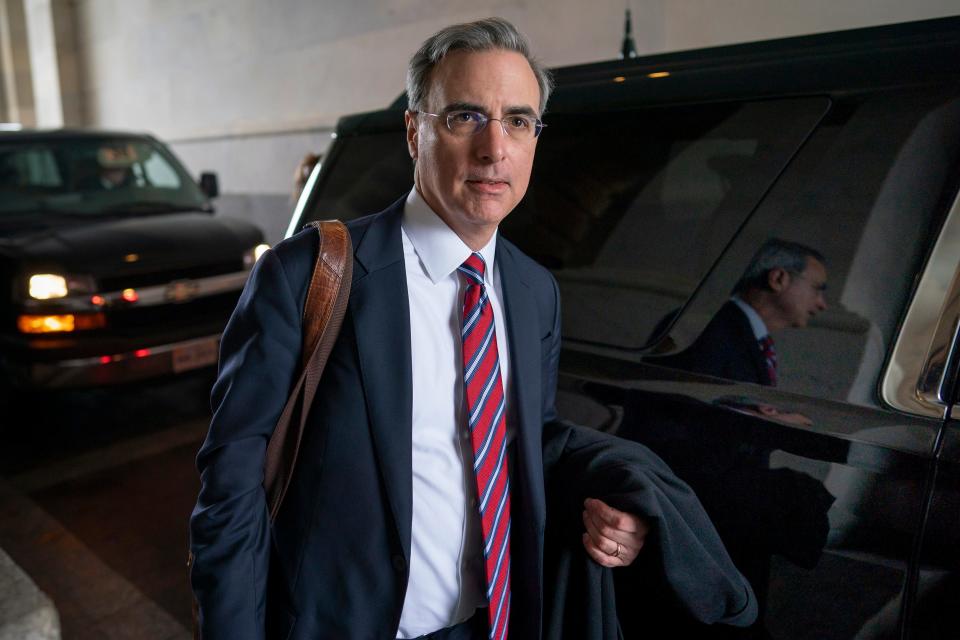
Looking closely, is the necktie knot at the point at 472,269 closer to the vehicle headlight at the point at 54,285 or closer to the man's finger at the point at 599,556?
the man's finger at the point at 599,556

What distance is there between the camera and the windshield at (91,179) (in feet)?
16.4

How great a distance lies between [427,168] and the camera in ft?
4.38

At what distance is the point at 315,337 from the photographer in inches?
47.9

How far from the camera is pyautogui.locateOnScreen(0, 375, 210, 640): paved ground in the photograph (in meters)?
2.95

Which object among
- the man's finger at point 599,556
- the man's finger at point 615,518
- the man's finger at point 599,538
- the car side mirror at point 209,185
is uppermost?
the car side mirror at point 209,185

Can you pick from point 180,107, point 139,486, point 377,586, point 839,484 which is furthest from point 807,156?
point 180,107

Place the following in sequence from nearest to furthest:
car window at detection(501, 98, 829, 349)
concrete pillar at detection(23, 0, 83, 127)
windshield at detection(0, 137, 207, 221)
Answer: car window at detection(501, 98, 829, 349)
windshield at detection(0, 137, 207, 221)
concrete pillar at detection(23, 0, 83, 127)

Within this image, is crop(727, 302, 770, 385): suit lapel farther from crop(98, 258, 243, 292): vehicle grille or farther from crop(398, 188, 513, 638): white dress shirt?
crop(98, 258, 243, 292): vehicle grille

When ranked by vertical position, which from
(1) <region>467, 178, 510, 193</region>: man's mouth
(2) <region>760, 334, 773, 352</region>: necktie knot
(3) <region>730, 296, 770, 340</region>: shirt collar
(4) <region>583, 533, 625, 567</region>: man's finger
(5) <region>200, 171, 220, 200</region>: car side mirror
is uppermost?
(1) <region>467, 178, 510, 193</region>: man's mouth

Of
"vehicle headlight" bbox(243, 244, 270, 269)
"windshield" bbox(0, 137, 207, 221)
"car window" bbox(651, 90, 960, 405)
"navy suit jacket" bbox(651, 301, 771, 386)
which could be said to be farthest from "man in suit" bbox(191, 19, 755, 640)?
"windshield" bbox(0, 137, 207, 221)

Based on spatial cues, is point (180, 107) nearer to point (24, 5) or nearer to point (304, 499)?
point (24, 5)

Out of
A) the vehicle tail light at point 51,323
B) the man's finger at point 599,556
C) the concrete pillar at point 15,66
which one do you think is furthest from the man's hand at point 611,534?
the concrete pillar at point 15,66

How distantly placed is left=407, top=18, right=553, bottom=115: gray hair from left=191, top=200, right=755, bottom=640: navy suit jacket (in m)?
0.25

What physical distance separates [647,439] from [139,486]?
3320 mm
